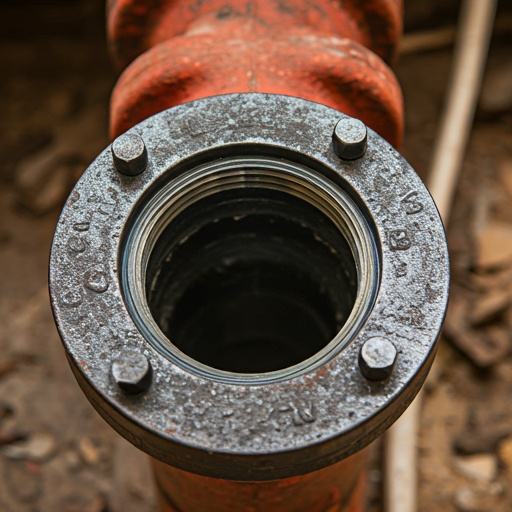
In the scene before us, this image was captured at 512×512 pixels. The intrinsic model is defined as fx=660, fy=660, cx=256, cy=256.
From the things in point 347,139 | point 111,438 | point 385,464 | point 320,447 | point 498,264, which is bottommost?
point 111,438

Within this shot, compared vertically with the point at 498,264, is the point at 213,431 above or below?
above

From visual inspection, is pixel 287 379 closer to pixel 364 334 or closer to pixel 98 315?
Result: pixel 364 334

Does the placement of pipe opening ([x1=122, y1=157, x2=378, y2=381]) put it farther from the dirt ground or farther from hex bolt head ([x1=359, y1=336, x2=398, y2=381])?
the dirt ground

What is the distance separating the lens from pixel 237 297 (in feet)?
5.76


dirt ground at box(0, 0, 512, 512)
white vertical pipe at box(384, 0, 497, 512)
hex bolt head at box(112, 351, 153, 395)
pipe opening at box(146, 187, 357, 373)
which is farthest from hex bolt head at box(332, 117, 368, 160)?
dirt ground at box(0, 0, 512, 512)

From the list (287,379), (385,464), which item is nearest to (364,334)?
(287,379)

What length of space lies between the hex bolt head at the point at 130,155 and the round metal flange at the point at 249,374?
0.01 m

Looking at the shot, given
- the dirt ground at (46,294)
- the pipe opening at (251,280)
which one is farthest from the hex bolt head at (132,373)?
the dirt ground at (46,294)

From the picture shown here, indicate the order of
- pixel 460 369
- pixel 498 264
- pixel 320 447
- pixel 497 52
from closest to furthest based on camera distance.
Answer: pixel 320 447
pixel 460 369
pixel 498 264
pixel 497 52

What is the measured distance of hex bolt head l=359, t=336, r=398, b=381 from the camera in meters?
1.00

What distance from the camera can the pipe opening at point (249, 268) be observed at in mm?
1153

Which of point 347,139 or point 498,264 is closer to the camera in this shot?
point 347,139

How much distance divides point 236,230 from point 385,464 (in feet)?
3.66

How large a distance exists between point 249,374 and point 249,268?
61 centimetres
